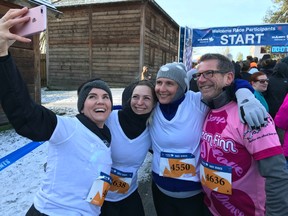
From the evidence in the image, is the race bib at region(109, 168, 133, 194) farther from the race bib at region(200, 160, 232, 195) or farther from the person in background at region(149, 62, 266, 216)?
the race bib at region(200, 160, 232, 195)

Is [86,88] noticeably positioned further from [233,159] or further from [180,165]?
[233,159]

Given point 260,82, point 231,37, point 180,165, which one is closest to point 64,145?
point 180,165

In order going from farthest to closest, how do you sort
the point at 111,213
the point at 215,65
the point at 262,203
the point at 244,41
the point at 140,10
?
the point at 140,10 → the point at 244,41 → the point at 111,213 → the point at 215,65 → the point at 262,203

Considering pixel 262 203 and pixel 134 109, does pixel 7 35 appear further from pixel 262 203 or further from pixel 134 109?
pixel 262 203

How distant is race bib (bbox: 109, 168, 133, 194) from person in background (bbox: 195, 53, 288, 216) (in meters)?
0.63

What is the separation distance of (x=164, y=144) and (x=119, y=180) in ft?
1.59

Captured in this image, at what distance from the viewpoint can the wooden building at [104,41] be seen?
14891 millimetres

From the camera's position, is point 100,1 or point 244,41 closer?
point 244,41

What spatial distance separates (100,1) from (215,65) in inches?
587

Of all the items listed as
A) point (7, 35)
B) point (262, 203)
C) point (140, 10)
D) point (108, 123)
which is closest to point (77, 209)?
point (108, 123)

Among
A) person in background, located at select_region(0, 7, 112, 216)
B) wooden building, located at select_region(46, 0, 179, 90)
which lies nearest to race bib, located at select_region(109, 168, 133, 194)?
person in background, located at select_region(0, 7, 112, 216)

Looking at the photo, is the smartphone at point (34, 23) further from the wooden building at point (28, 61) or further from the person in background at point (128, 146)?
the wooden building at point (28, 61)

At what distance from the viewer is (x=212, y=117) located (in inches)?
73.7

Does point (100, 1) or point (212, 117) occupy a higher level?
point (100, 1)
